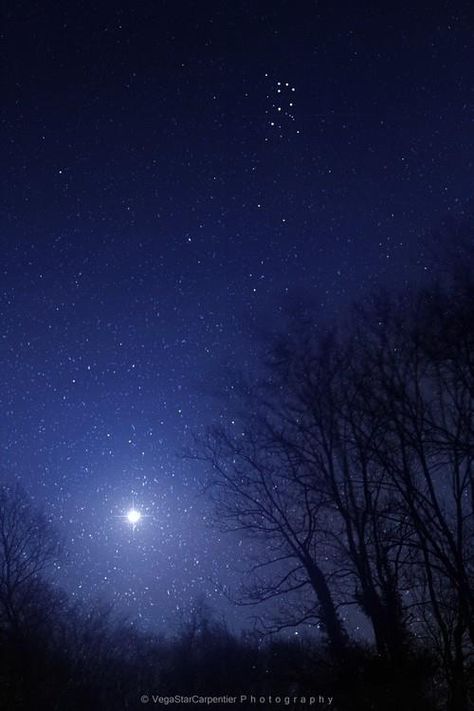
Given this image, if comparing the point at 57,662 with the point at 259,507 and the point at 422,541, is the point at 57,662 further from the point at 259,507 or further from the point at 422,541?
the point at 422,541

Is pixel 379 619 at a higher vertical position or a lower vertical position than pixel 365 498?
lower

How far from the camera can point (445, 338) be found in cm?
962

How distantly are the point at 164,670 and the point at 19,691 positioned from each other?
2171 centimetres

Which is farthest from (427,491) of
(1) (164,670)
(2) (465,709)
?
(1) (164,670)

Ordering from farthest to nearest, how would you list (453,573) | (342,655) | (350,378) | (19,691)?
(19,691) → (342,655) → (350,378) → (453,573)

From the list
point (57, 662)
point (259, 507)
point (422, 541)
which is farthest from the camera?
point (57, 662)

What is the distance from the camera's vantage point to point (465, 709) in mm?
9617

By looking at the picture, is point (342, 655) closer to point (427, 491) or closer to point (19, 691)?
point (427, 491)

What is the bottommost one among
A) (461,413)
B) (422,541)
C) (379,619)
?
(379,619)

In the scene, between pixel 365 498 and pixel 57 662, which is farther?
pixel 57 662

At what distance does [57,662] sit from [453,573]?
88.7ft

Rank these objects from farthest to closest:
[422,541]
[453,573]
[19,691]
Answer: [19,691]
[422,541]
[453,573]

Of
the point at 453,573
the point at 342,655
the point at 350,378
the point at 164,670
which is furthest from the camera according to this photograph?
the point at 164,670

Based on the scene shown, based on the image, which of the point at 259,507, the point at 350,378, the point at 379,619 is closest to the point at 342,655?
the point at 379,619
